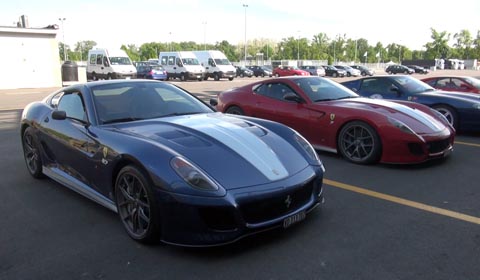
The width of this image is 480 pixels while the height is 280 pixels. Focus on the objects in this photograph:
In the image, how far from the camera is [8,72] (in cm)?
2556

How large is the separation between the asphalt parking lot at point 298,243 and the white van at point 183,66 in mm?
30628

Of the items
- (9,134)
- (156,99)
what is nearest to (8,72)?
(9,134)

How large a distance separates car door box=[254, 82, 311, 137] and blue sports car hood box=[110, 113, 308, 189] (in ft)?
8.47

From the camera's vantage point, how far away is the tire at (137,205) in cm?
322

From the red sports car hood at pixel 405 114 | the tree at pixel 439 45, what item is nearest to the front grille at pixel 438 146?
the red sports car hood at pixel 405 114

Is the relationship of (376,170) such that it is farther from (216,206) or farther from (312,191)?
(216,206)

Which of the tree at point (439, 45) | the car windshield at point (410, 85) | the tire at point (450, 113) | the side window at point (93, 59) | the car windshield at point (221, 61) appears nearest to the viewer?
the tire at point (450, 113)

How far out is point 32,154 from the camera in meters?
5.42

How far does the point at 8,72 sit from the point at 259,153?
26.6m

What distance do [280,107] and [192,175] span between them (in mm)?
4170

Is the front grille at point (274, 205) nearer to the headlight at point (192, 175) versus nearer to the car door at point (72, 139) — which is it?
the headlight at point (192, 175)

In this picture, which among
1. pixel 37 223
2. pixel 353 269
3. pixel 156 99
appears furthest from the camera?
pixel 156 99

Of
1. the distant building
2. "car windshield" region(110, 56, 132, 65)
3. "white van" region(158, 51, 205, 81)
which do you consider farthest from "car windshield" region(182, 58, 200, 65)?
the distant building

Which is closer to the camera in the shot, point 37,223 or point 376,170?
point 37,223
